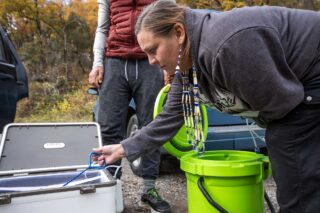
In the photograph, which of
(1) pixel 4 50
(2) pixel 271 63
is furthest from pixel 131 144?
(1) pixel 4 50

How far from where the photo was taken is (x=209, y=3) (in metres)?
11.6

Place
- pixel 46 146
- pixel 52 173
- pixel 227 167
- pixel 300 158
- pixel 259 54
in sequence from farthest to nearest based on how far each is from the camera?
1. pixel 46 146
2. pixel 52 173
3. pixel 227 167
4. pixel 300 158
5. pixel 259 54

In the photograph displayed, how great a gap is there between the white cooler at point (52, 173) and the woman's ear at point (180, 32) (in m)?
0.59

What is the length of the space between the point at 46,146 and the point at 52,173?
0.81ft

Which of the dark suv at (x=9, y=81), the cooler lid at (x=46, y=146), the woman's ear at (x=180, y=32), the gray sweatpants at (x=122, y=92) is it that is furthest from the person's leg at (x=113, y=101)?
the dark suv at (x=9, y=81)

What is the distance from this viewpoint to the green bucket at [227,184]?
1502 millimetres

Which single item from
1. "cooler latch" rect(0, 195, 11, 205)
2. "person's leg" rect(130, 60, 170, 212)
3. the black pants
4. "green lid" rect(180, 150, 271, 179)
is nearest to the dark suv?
"person's leg" rect(130, 60, 170, 212)

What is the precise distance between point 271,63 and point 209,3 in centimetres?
1097

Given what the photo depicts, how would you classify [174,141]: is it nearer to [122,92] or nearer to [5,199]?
[122,92]

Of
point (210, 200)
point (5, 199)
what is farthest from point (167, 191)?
point (5, 199)

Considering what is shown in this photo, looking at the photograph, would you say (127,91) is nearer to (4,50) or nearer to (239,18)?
(239,18)

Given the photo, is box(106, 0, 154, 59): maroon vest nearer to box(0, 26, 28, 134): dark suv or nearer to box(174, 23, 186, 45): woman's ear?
box(174, 23, 186, 45): woman's ear

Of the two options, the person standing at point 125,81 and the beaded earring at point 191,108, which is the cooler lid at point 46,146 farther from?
the beaded earring at point 191,108

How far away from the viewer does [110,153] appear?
168cm
